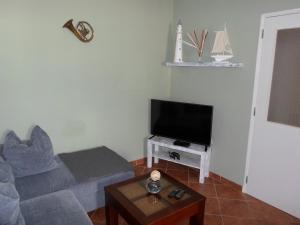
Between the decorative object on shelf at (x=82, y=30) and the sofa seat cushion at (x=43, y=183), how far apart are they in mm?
1540

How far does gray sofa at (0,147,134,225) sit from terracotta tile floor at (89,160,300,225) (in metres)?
0.32

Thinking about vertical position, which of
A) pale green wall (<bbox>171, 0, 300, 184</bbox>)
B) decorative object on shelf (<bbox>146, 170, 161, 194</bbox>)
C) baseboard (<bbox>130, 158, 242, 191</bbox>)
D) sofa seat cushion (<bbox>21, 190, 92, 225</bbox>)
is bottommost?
baseboard (<bbox>130, 158, 242, 191</bbox>)

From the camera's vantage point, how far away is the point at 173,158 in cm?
354

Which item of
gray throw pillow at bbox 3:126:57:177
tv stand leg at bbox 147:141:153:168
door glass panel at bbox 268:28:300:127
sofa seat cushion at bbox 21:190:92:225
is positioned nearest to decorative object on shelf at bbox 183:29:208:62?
door glass panel at bbox 268:28:300:127

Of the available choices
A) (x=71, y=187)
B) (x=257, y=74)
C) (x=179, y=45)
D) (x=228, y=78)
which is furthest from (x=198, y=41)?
(x=71, y=187)

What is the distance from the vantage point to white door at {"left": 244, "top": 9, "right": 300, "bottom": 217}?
8.16 feet

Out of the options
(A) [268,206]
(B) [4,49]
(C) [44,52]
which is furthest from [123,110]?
(A) [268,206]

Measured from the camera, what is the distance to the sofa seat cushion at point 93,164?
2588 millimetres

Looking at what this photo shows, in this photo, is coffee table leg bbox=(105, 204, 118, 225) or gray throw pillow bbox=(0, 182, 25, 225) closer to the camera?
gray throw pillow bbox=(0, 182, 25, 225)

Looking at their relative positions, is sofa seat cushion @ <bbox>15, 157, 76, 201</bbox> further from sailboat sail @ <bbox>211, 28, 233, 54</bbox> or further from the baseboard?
sailboat sail @ <bbox>211, 28, 233, 54</bbox>

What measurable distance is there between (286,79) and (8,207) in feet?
8.69

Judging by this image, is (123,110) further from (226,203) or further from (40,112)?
(226,203)

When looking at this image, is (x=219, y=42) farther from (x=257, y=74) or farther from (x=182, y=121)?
(x=182, y=121)

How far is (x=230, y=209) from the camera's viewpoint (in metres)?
2.75
